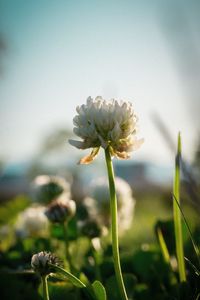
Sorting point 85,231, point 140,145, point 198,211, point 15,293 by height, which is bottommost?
point 15,293

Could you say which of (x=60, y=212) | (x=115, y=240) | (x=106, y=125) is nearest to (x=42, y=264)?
(x=115, y=240)

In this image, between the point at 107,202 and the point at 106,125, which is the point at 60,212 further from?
the point at 107,202

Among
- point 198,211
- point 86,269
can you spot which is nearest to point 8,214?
point 86,269

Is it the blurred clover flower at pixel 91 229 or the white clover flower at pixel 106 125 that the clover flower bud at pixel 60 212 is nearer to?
the blurred clover flower at pixel 91 229

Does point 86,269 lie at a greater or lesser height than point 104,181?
lesser

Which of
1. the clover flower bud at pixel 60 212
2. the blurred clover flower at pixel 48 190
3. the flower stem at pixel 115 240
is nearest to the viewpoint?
the flower stem at pixel 115 240

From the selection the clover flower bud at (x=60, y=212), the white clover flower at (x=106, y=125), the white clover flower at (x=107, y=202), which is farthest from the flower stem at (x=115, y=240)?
the white clover flower at (x=107, y=202)

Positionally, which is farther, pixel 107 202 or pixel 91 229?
pixel 107 202

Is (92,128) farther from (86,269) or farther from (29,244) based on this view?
(29,244)
